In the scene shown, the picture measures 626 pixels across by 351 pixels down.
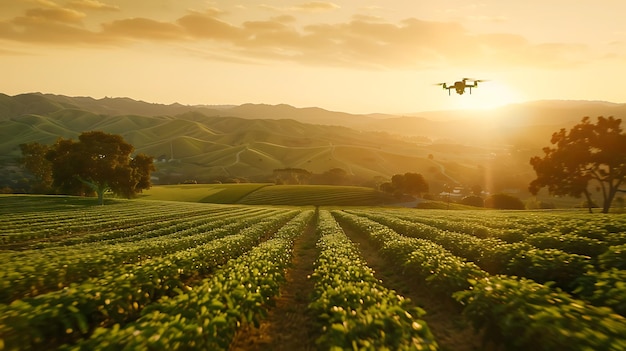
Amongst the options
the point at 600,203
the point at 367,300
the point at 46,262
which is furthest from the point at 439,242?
the point at 600,203

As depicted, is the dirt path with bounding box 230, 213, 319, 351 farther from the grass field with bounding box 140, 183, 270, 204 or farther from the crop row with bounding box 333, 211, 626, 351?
the grass field with bounding box 140, 183, 270, 204

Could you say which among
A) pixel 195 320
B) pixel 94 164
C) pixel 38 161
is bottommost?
pixel 195 320

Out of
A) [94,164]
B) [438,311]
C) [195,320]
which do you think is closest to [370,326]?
[195,320]

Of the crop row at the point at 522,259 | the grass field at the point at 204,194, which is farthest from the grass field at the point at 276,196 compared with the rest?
the crop row at the point at 522,259

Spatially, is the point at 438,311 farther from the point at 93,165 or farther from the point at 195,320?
the point at 93,165

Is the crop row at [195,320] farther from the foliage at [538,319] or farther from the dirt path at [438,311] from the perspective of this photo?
the foliage at [538,319]

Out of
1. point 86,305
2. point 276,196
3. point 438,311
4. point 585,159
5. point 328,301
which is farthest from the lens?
point 276,196
